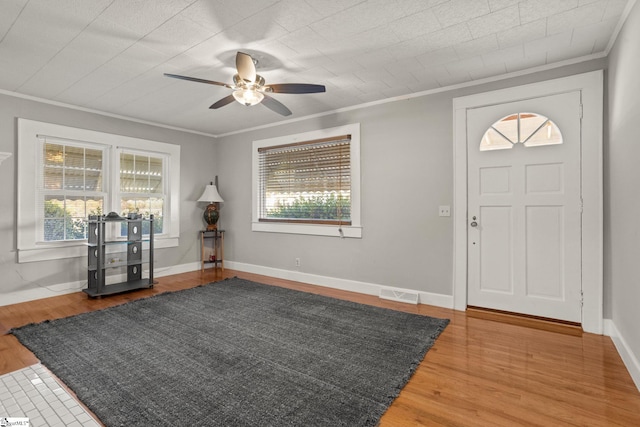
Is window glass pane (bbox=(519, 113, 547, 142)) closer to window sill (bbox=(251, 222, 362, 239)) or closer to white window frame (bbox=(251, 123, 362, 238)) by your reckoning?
white window frame (bbox=(251, 123, 362, 238))

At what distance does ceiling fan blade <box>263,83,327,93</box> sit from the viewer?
261cm

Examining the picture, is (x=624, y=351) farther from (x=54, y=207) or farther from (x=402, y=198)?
(x=54, y=207)

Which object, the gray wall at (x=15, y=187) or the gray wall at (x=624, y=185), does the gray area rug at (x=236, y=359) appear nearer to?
the gray wall at (x=15, y=187)

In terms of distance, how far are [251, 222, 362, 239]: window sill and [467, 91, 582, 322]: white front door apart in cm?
144

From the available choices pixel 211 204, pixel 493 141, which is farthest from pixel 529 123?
pixel 211 204

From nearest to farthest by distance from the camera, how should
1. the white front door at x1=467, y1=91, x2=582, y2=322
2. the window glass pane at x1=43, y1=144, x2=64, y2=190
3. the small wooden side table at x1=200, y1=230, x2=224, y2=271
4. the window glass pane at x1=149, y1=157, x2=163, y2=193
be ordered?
1. the white front door at x1=467, y1=91, x2=582, y2=322
2. the window glass pane at x1=43, y1=144, x2=64, y2=190
3. the window glass pane at x1=149, y1=157, x2=163, y2=193
4. the small wooden side table at x1=200, y1=230, x2=224, y2=271

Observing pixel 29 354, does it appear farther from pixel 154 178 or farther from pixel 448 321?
pixel 448 321

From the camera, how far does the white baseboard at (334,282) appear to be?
3585 mm

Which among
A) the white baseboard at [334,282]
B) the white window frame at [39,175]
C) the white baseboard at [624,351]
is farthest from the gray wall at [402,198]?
the white window frame at [39,175]

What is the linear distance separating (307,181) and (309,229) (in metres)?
0.71

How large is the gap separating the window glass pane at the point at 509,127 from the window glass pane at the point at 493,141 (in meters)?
0.04

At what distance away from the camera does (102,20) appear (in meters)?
2.19

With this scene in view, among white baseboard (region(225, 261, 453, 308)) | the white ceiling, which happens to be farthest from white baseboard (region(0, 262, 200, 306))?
the white ceiling

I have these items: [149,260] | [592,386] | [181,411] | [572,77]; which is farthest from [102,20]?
[592,386]
